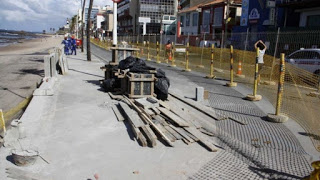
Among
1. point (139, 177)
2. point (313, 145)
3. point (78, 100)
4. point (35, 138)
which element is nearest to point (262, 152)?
point (313, 145)

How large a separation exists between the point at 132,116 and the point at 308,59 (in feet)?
37.7

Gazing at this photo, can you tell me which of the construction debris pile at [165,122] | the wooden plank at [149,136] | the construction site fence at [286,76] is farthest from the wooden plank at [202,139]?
the construction site fence at [286,76]

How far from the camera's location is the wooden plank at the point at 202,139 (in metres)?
5.61

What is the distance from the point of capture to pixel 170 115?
7082 mm

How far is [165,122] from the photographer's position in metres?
6.77

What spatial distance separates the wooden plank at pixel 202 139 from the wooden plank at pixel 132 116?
105 centimetres

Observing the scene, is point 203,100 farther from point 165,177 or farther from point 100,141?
point 165,177

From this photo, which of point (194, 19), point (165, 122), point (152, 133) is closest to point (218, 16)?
point (194, 19)

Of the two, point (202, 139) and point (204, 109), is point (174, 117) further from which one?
point (204, 109)

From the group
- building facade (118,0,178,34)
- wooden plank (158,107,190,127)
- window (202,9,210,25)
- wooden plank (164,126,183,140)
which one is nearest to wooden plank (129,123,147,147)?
wooden plank (164,126,183,140)

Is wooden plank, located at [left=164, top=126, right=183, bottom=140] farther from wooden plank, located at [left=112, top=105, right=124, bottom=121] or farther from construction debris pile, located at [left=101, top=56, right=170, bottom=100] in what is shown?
construction debris pile, located at [left=101, top=56, right=170, bottom=100]

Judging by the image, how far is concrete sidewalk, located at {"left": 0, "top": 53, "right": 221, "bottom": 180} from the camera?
15.2 feet

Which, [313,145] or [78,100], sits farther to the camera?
[78,100]

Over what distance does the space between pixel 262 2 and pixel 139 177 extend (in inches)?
1252
